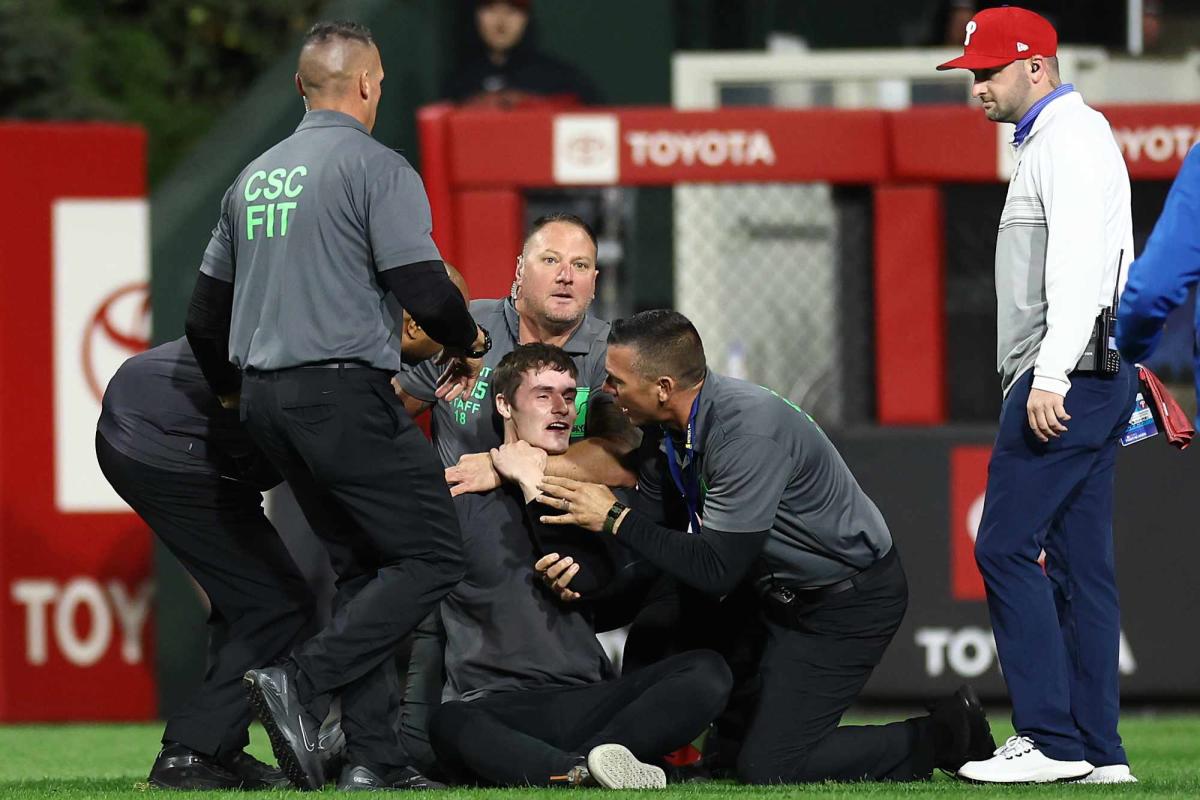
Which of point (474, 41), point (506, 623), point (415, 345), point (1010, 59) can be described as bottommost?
point (506, 623)

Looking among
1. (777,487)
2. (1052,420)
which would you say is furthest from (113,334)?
(1052,420)

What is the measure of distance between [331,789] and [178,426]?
1.11 meters

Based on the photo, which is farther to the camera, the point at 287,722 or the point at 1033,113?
the point at 1033,113

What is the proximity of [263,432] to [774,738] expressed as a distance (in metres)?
1.60

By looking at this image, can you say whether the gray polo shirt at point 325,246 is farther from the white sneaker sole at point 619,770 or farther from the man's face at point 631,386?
the white sneaker sole at point 619,770

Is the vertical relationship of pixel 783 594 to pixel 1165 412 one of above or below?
below

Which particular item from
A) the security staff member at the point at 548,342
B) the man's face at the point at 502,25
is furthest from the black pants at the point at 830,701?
the man's face at the point at 502,25

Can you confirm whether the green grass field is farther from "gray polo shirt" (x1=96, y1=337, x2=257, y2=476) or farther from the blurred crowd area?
the blurred crowd area

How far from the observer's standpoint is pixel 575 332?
546cm

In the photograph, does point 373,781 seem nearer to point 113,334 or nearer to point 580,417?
point 580,417

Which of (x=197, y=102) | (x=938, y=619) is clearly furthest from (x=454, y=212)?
(x=197, y=102)

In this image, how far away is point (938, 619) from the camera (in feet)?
23.6

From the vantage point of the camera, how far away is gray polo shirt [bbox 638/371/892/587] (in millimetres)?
4664

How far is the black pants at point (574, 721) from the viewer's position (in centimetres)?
465
